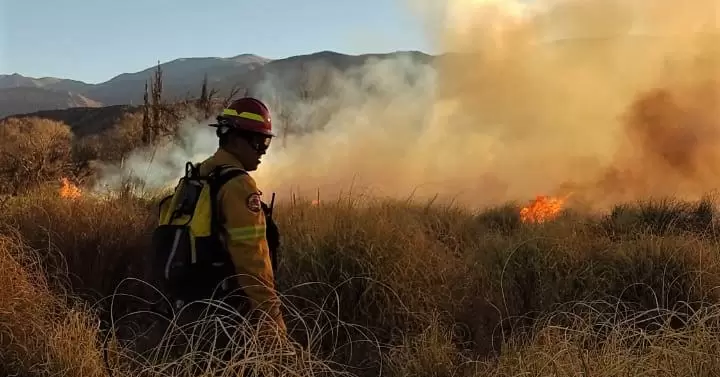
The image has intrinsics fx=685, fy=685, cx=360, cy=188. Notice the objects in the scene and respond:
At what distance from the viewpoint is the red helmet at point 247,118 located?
3486 millimetres

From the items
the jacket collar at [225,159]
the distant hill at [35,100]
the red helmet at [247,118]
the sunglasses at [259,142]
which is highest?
the red helmet at [247,118]

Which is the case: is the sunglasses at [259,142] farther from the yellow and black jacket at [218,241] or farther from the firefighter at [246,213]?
the yellow and black jacket at [218,241]

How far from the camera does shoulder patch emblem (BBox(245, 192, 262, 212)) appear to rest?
3281mm

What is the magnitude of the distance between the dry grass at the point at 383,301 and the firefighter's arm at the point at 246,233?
24 cm

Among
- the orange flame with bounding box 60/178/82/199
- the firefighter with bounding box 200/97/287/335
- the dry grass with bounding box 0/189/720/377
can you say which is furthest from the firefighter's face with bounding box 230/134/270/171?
the orange flame with bounding box 60/178/82/199

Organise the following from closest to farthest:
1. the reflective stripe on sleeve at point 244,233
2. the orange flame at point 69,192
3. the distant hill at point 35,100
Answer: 1. the reflective stripe on sleeve at point 244,233
2. the orange flame at point 69,192
3. the distant hill at point 35,100

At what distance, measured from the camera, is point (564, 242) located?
20.2 ft

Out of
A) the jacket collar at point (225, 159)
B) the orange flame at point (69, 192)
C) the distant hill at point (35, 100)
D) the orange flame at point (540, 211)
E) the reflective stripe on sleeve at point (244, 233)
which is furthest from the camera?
the distant hill at point (35, 100)

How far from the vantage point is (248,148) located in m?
3.52

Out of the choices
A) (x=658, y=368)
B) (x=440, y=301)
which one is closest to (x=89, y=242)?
(x=440, y=301)

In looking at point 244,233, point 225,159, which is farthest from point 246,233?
point 225,159

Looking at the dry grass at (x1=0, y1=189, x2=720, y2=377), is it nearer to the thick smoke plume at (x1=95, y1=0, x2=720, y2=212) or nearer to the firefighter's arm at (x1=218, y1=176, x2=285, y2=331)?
the firefighter's arm at (x1=218, y1=176, x2=285, y2=331)

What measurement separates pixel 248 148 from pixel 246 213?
412mm

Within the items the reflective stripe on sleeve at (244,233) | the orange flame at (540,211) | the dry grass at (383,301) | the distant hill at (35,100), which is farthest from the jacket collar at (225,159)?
the distant hill at (35,100)
